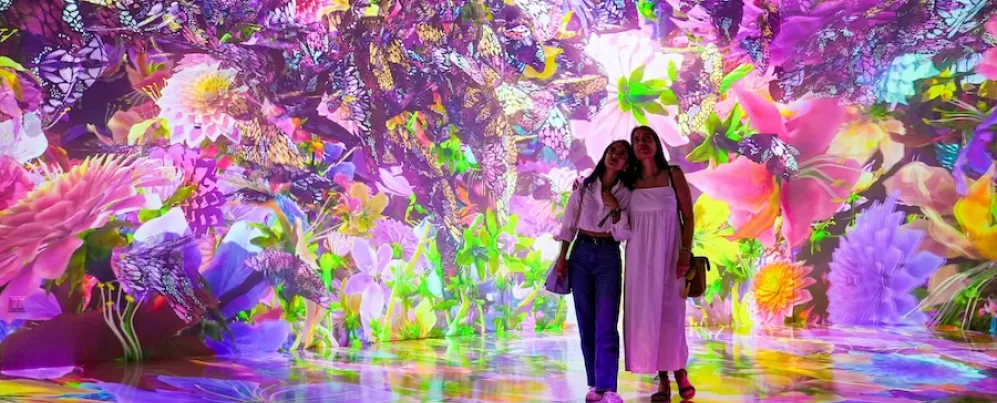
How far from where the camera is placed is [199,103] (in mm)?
4547

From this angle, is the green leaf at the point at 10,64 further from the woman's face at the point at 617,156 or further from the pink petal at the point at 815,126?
the pink petal at the point at 815,126

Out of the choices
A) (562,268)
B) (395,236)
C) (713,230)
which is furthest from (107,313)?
(713,230)

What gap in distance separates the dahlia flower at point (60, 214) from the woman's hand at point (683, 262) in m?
2.51

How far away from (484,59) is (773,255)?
2.47m

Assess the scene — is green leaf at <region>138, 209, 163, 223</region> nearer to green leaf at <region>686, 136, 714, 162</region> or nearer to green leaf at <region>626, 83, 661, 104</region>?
green leaf at <region>626, 83, 661, 104</region>

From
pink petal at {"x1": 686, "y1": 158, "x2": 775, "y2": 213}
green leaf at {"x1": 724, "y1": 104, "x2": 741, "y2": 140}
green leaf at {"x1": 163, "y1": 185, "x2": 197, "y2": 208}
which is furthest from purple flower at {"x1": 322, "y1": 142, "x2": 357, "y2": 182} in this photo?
green leaf at {"x1": 724, "y1": 104, "x2": 741, "y2": 140}

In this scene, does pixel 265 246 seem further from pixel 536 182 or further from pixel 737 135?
pixel 737 135

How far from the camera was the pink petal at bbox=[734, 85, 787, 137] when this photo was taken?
653 cm

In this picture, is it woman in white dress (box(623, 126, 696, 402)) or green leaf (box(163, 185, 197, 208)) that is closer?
woman in white dress (box(623, 126, 696, 402))

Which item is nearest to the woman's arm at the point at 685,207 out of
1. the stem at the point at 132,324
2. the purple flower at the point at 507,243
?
the stem at the point at 132,324

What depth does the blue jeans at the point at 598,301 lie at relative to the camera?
3.44m

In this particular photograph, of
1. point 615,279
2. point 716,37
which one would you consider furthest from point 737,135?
point 615,279

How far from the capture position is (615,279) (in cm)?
348

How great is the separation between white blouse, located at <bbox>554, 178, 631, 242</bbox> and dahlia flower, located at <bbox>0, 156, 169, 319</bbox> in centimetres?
206
